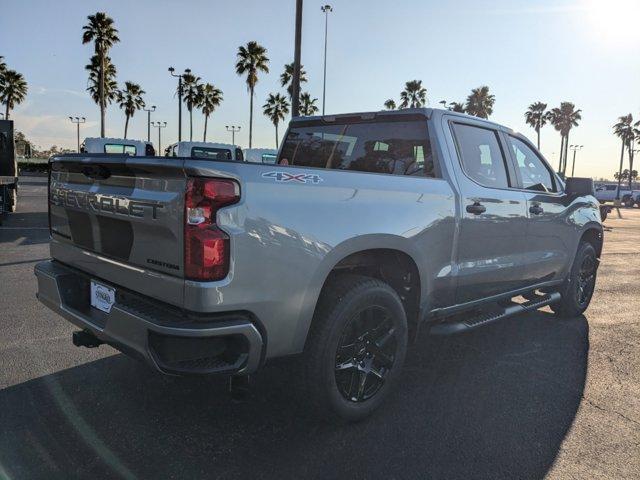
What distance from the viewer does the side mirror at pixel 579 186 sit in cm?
497

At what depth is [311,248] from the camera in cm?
265

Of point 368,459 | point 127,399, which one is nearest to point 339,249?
point 368,459

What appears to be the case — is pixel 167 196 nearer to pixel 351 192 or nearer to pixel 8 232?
pixel 351 192

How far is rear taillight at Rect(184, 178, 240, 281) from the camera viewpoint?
90.8 inches

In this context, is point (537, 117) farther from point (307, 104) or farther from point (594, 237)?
point (594, 237)

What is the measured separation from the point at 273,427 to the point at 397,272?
1.27 metres

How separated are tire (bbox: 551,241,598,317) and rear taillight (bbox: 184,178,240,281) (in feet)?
14.2

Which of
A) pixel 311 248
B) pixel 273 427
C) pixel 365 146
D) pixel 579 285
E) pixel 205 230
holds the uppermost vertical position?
pixel 365 146

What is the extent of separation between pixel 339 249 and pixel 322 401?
86cm

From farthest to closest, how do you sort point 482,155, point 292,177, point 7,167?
point 7,167 < point 482,155 < point 292,177

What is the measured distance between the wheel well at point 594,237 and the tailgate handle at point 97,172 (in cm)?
495

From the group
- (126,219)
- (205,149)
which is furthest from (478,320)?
(205,149)

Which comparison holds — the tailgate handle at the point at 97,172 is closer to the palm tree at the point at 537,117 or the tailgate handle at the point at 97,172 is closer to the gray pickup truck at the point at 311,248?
the gray pickup truck at the point at 311,248

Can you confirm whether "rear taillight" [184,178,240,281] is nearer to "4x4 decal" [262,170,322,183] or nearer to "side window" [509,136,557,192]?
"4x4 decal" [262,170,322,183]
